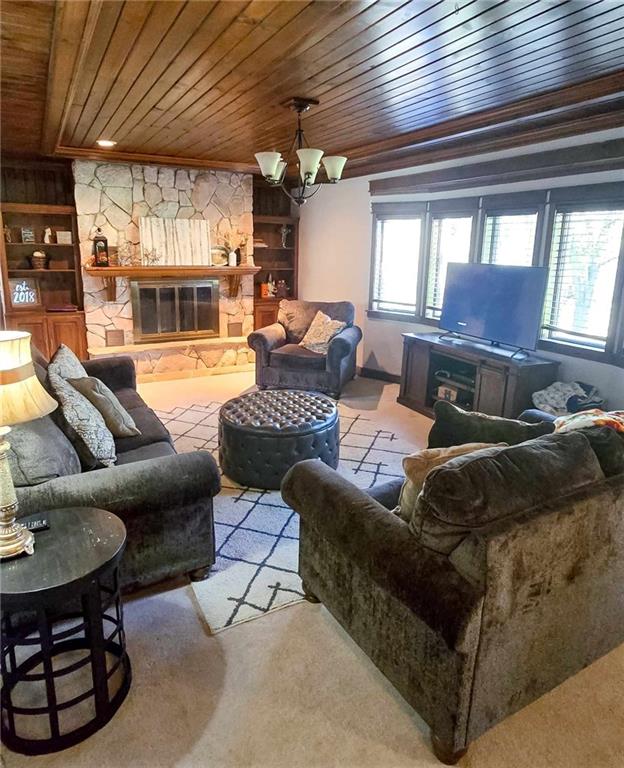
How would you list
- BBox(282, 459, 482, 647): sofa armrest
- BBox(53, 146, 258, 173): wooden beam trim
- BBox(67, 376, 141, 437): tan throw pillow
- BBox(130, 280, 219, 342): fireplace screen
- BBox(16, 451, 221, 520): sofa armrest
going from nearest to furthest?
1. BBox(282, 459, 482, 647): sofa armrest
2. BBox(16, 451, 221, 520): sofa armrest
3. BBox(67, 376, 141, 437): tan throw pillow
4. BBox(53, 146, 258, 173): wooden beam trim
5. BBox(130, 280, 219, 342): fireplace screen

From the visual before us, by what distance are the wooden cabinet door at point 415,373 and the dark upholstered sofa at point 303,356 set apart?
0.60 metres

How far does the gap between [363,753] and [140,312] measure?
5571mm

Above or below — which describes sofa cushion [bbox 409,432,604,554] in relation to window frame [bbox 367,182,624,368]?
below

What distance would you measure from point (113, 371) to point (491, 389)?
10.0 ft

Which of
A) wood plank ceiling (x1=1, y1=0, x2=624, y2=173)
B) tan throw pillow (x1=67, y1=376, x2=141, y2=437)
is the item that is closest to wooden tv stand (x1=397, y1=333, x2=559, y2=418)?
wood plank ceiling (x1=1, y1=0, x2=624, y2=173)

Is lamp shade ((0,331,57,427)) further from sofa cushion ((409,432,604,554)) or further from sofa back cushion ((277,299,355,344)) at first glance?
sofa back cushion ((277,299,355,344))

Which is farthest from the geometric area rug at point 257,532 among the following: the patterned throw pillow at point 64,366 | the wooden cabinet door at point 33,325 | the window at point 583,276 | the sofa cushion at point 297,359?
the wooden cabinet door at point 33,325

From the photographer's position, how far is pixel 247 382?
6176mm

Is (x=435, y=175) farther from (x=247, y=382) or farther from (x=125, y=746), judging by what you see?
(x=125, y=746)

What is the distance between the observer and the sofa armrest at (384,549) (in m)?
1.50

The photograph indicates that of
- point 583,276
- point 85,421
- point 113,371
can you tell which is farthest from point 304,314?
point 85,421

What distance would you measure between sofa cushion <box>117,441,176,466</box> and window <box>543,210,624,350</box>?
327 centimetres

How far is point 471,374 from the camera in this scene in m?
4.80

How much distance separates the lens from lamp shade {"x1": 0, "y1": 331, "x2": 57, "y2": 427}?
1.66 meters
